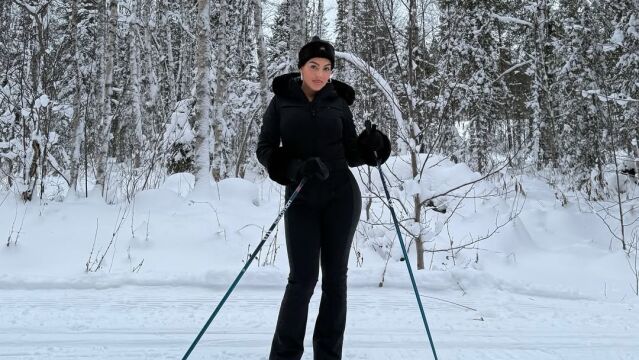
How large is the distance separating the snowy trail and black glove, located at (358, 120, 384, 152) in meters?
1.24

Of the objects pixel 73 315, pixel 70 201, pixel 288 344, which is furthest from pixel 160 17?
pixel 288 344

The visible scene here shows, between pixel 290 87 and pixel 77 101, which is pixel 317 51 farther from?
pixel 77 101

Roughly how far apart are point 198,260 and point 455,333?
2.94 metres

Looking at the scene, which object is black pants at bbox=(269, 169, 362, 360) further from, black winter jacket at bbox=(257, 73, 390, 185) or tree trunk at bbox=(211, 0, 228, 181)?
tree trunk at bbox=(211, 0, 228, 181)

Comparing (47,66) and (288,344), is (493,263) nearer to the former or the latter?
(288,344)

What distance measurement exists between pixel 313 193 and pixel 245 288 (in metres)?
1.97

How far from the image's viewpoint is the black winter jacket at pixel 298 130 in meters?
2.38

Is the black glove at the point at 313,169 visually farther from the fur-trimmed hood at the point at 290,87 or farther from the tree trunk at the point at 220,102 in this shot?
the tree trunk at the point at 220,102

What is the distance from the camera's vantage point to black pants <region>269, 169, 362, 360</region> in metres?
2.31

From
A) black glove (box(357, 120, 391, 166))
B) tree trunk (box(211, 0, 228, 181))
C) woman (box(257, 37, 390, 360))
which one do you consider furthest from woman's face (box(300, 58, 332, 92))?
tree trunk (box(211, 0, 228, 181))

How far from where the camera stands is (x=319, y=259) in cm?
245

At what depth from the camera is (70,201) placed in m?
6.38

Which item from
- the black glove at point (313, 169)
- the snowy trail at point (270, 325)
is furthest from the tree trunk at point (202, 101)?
the black glove at point (313, 169)

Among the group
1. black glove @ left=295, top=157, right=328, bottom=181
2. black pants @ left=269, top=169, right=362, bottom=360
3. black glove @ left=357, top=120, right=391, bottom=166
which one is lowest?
black pants @ left=269, top=169, right=362, bottom=360
